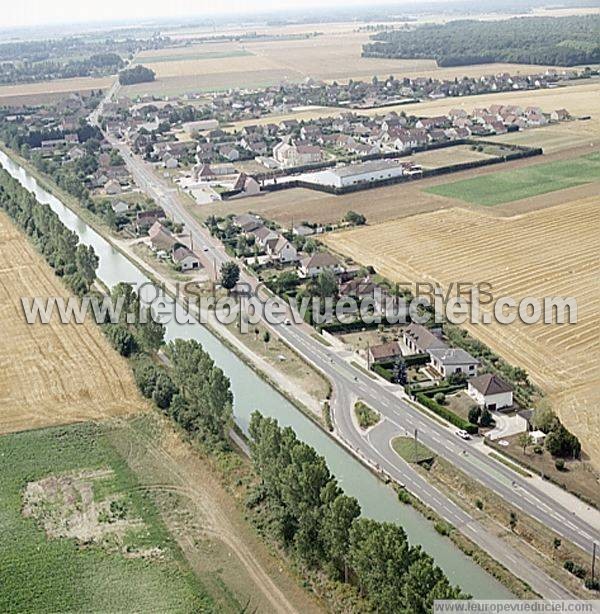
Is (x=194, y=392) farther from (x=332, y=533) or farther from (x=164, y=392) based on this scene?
(x=332, y=533)

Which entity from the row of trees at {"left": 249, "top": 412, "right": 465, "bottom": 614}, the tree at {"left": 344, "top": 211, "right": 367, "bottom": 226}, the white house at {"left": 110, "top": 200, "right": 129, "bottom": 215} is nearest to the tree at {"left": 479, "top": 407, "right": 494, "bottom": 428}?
the row of trees at {"left": 249, "top": 412, "right": 465, "bottom": 614}

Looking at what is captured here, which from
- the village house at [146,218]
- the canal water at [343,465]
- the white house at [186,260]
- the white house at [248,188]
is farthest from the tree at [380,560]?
the white house at [248,188]

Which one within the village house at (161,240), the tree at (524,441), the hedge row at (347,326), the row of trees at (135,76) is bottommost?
the tree at (524,441)

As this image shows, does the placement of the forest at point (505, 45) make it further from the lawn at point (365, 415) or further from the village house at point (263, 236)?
the lawn at point (365, 415)

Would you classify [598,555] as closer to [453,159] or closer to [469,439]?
[469,439]

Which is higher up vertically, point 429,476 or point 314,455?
point 314,455

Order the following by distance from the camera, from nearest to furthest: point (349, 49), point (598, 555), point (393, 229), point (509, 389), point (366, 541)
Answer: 1. point (366, 541)
2. point (598, 555)
3. point (509, 389)
4. point (393, 229)
5. point (349, 49)

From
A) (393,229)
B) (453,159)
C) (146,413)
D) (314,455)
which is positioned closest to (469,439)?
(314,455)
